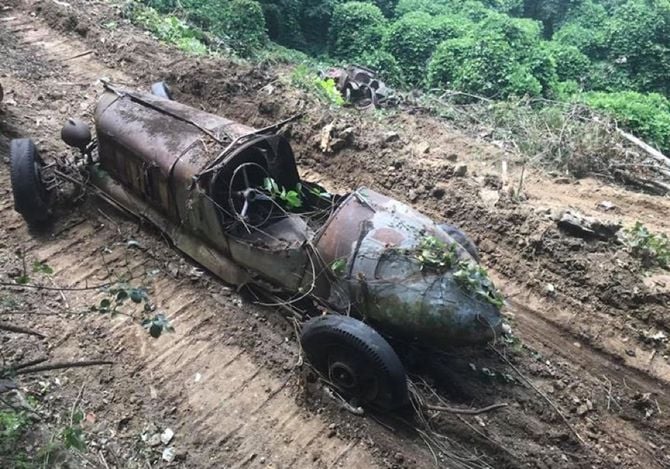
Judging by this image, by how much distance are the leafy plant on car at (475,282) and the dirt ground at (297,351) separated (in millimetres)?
873

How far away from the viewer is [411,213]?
5695 millimetres

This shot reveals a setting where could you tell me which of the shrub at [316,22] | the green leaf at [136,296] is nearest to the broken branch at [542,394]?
the green leaf at [136,296]

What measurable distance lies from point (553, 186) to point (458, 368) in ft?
13.1

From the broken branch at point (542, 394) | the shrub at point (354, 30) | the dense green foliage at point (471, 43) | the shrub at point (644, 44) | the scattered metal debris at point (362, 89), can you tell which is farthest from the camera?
the shrub at point (354, 30)

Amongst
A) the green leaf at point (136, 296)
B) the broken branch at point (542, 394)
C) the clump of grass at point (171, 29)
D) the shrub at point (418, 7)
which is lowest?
the broken branch at point (542, 394)

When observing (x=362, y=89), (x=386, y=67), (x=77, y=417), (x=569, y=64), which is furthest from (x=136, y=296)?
(x=569, y=64)

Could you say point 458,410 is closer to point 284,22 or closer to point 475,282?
point 475,282

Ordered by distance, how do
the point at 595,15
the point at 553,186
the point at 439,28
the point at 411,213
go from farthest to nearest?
the point at 595,15 → the point at 439,28 → the point at 553,186 → the point at 411,213

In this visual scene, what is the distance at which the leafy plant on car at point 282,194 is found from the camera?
5.98 m

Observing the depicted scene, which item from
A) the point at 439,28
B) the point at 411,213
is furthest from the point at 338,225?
the point at 439,28

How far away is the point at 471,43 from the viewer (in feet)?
43.3

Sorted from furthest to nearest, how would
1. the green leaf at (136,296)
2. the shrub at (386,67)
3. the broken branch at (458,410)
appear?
the shrub at (386,67), the broken branch at (458,410), the green leaf at (136,296)

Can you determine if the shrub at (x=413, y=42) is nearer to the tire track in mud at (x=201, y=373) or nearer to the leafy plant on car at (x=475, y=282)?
the tire track in mud at (x=201, y=373)

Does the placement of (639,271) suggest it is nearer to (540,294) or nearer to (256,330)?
(540,294)
